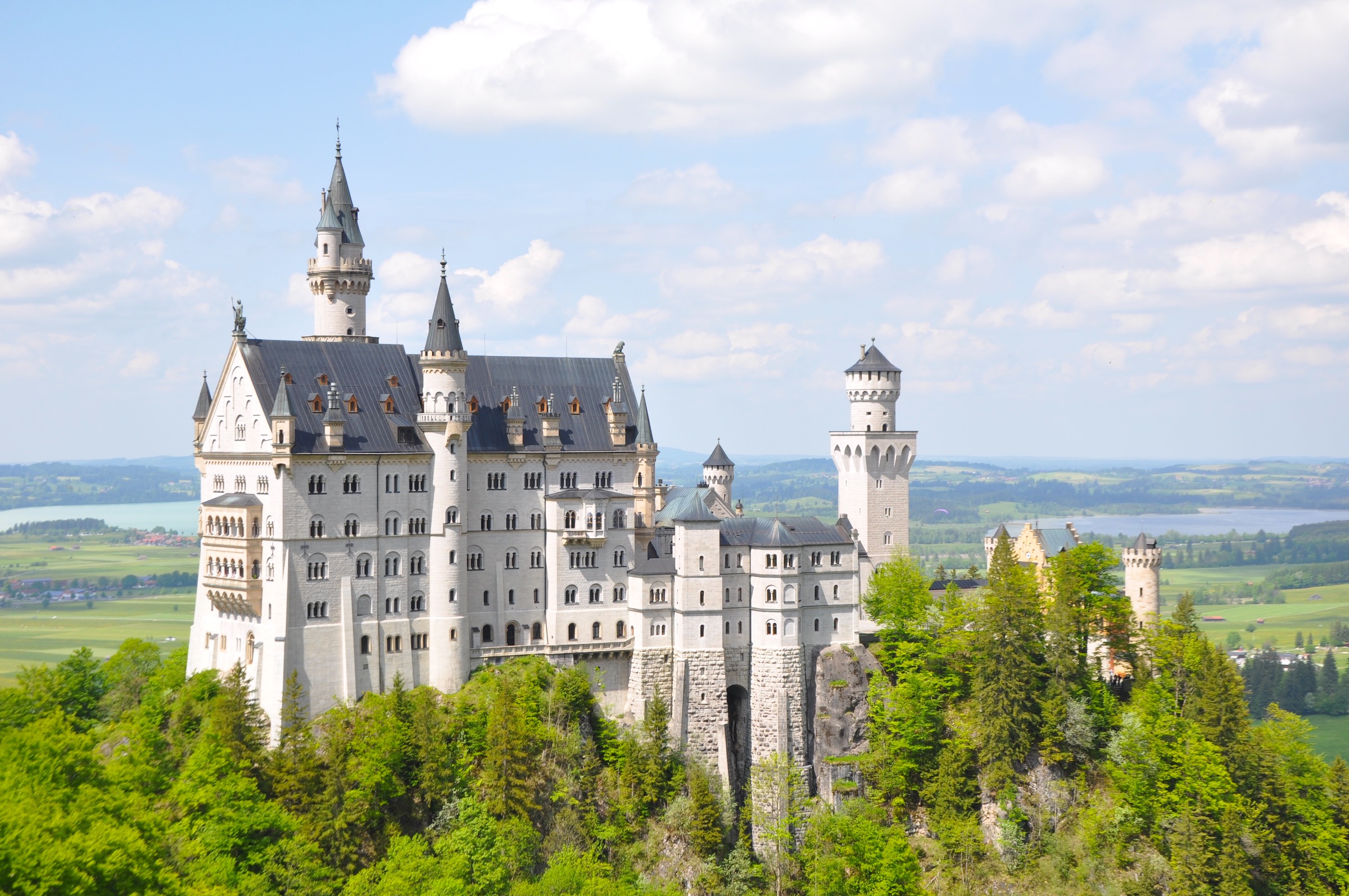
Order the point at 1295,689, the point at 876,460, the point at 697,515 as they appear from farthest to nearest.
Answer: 1. the point at 1295,689
2. the point at 876,460
3. the point at 697,515

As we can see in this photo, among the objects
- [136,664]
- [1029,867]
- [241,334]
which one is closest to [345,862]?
[136,664]

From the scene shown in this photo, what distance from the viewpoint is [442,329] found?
8988cm

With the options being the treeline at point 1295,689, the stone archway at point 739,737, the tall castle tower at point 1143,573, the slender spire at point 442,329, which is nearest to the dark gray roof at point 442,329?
the slender spire at point 442,329

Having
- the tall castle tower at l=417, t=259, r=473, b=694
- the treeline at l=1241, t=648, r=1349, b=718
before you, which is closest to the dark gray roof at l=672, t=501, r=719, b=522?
the tall castle tower at l=417, t=259, r=473, b=694

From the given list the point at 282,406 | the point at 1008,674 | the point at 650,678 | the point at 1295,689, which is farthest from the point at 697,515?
the point at 1295,689

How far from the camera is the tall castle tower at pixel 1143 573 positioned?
103 meters

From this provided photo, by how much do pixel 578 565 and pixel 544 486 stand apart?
18.1ft

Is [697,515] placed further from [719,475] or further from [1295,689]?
Result: [1295,689]

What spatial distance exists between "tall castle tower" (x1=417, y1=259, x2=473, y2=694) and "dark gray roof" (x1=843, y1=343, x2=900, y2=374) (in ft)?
103

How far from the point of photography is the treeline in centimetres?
17925

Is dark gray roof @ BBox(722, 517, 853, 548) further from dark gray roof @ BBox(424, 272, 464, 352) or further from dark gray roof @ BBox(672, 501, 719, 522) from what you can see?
dark gray roof @ BBox(424, 272, 464, 352)

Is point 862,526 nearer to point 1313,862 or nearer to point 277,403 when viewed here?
point 1313,862

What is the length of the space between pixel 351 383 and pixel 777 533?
2800 cm

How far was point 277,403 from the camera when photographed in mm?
83750
